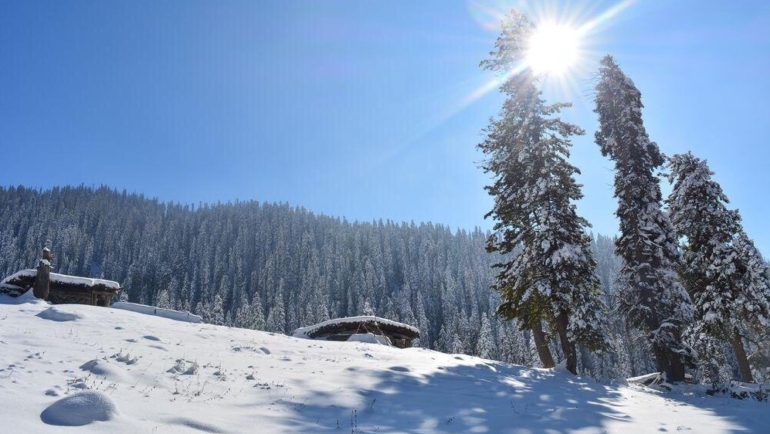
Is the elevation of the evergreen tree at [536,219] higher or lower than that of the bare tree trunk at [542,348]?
higher

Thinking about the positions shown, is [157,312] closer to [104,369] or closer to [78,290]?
[78,290]

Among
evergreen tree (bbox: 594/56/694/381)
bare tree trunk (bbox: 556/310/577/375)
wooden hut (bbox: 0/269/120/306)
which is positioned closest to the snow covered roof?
bare tree trunk (bbox: 556/310/577/375)

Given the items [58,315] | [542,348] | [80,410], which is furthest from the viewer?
[542,348]

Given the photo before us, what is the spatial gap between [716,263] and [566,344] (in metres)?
12.4

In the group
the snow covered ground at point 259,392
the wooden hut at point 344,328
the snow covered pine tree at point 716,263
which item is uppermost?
the snow covered pine tree at point 716,263

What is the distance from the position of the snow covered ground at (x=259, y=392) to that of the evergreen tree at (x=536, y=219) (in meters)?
4.78

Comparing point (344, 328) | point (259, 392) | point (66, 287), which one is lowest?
point (259, 392)

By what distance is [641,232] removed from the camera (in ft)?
67.2

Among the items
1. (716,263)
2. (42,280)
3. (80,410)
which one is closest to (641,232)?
(716,263)

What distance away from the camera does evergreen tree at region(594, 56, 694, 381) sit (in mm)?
19125

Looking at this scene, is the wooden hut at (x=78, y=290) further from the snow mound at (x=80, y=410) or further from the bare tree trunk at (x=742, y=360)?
the bare tree trunk at (x=742, y=360)

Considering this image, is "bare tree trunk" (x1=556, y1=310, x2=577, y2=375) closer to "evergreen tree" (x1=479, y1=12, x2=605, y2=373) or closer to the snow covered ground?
"evergreen tree" (x1=479, y1=12, x2=605, y2=373)

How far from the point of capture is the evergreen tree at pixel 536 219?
60.3 feet

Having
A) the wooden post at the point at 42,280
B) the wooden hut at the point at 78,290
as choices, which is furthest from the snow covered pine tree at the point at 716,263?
the wooden hut at the point at 78,290
